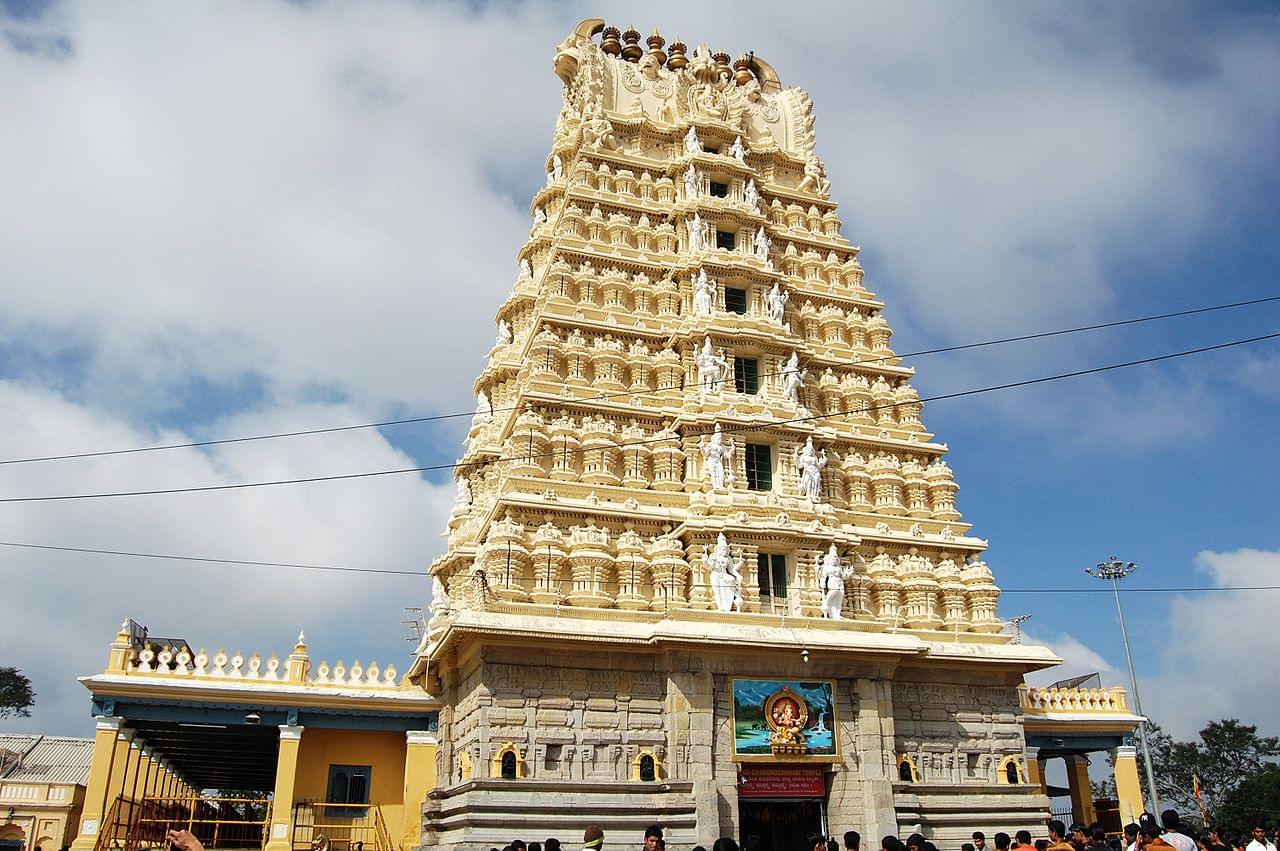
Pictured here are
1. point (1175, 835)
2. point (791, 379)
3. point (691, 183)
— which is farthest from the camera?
point (691, 183)

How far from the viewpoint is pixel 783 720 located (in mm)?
21875

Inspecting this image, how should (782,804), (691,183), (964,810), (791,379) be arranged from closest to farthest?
(782,804) < (964,810) < (791,379) < (691,183)

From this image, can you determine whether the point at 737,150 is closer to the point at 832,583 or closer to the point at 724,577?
the point at 832,583

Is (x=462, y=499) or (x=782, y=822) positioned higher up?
(x=462, y=499)

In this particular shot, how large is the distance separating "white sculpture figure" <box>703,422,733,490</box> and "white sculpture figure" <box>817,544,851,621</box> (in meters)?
3.16

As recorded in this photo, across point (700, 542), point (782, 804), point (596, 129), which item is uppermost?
point (596, 129)

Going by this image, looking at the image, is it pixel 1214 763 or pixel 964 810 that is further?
pixel 1214 763

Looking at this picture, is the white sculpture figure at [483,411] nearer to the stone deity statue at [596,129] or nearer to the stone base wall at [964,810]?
the stone deity statue at [596,129]

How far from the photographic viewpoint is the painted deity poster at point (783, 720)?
21.5 meters

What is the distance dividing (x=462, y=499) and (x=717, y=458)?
365 inches

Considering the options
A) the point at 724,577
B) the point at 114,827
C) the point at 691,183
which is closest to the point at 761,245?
the point at 691,183

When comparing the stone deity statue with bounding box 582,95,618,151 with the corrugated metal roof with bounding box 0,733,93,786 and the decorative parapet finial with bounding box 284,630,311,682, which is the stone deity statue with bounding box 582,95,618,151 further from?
the corrugated metal roof with bounding box 0,733,93,786

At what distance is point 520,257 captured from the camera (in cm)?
3164

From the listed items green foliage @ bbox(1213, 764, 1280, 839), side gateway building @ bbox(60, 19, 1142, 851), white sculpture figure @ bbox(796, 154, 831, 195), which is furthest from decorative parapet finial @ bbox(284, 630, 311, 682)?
green foliage @ bbox(1213, 764, 1280, 839)
